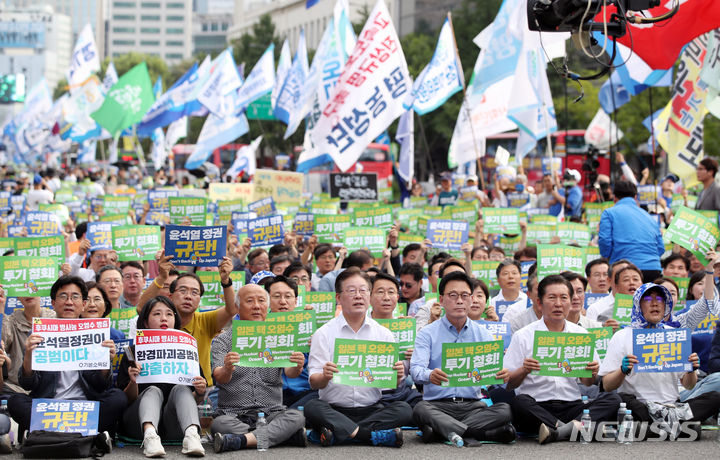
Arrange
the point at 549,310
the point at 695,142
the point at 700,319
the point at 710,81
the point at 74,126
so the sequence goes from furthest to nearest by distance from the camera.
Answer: the point at 74,126 → the point at 695,142 → the point at 710,81 → the point at 700,319 → the point at 549,310

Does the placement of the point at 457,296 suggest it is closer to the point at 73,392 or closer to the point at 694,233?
the point at 73,392

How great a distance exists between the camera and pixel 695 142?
13.8 meters

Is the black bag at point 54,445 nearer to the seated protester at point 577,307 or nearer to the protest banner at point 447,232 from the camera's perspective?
the seated protester at point 577,307

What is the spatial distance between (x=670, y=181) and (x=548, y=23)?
1011cm

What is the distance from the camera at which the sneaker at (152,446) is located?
7.16m

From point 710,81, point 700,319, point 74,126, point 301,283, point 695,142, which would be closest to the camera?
point 700,319

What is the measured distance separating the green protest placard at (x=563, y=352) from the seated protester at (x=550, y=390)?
Answer: 0.14 metres

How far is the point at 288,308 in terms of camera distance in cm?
830

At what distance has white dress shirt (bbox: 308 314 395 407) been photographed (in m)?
7.81

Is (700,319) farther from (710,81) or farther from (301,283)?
(710,81)

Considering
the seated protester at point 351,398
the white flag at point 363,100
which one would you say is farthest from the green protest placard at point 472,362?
the white flag at point 363,100

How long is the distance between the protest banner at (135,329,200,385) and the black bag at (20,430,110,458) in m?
0.57

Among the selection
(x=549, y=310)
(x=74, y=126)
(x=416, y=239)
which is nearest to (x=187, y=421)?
(x=549, y=310)

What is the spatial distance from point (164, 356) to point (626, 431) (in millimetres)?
3319
